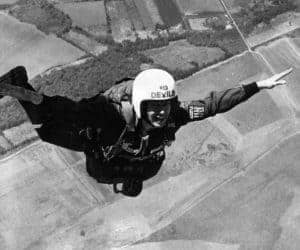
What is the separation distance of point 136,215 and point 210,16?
29.5ft

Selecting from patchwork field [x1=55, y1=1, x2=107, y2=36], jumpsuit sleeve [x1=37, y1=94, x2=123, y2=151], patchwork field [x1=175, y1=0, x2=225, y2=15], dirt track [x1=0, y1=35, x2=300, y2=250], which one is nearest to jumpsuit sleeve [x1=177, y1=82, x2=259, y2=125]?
jumpsuit sleeve [x1=37, y1=94, x2=123, y2=151]

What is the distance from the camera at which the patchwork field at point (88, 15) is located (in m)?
20.1

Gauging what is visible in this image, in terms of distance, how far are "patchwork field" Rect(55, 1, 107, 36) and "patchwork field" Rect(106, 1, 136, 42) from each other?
0.90ft

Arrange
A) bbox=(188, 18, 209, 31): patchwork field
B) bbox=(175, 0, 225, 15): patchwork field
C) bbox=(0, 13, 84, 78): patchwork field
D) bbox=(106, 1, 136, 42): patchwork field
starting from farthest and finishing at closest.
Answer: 1. bbox=(175, 0, 225, 15): patchwork field
2. bbox=(188, 18, 209, 31): patchwork field
3. bbox=(106, 1, 136, 42): patchwork field
4. bbox=(0, 13, 84, 78): patchwork field

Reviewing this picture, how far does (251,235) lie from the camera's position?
1488 cm

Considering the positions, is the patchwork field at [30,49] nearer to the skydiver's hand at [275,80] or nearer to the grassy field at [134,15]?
the grassy field at [134,15]

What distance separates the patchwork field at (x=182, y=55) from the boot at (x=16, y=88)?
971 cm

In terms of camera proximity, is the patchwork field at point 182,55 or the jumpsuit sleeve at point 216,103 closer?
the jumpsuit sleeve at point 216,103

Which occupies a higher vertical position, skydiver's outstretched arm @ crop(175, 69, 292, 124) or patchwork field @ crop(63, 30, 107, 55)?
skydiver's outstretched arm @ crop(175, 69, 292, 124)

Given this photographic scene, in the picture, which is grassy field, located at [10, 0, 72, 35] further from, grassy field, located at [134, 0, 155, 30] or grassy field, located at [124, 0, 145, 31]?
grassy field, located at [134, 0, 155, 30]

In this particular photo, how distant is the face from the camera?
1003 centimetres

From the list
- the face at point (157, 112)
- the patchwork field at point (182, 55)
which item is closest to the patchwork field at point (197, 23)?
the patchwork field at point (182, 55)

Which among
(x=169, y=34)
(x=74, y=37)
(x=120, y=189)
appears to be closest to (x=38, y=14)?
(x=74, y=37)

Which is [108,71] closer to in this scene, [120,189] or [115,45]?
[115,45]
